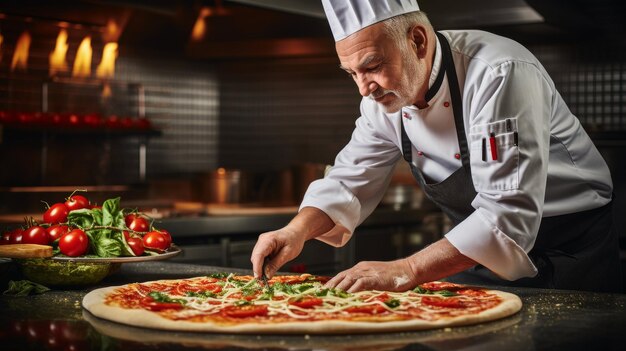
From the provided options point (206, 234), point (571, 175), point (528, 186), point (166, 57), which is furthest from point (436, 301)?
point (166, 57)

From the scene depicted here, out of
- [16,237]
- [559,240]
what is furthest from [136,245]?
[559,240]

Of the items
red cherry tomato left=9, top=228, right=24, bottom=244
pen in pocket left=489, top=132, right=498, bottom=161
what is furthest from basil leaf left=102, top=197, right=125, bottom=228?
pen in pocket left=489, top=132, right=498, bottom=161

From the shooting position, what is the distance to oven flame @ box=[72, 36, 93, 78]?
4508 millimetres

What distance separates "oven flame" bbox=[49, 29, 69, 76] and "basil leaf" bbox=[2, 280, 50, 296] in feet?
9.11

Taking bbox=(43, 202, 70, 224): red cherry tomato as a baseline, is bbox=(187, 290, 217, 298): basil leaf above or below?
below

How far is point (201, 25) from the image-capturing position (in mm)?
4898

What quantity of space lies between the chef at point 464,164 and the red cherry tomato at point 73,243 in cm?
41

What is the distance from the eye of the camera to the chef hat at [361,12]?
1890 mm

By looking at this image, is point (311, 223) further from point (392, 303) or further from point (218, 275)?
point (392, 303)

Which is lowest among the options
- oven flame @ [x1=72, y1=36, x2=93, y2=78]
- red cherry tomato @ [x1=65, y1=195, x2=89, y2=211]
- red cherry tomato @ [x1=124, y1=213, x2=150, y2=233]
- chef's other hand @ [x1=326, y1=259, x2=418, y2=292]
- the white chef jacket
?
chef's other hand @ [x1=326, y1=259, x2=418, y2=292]

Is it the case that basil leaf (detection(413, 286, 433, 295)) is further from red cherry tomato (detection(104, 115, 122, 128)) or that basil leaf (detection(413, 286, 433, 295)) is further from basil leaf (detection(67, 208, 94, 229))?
red cherry tomato (detection(104, 115, 122, 128))

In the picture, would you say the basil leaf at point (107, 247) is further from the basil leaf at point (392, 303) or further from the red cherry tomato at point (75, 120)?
the red cherry tomato at point (75, 120)

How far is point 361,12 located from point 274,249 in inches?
24.5

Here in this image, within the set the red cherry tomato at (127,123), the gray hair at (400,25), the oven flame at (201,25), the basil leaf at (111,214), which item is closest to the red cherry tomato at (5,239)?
the basil leaf at (111,214)
